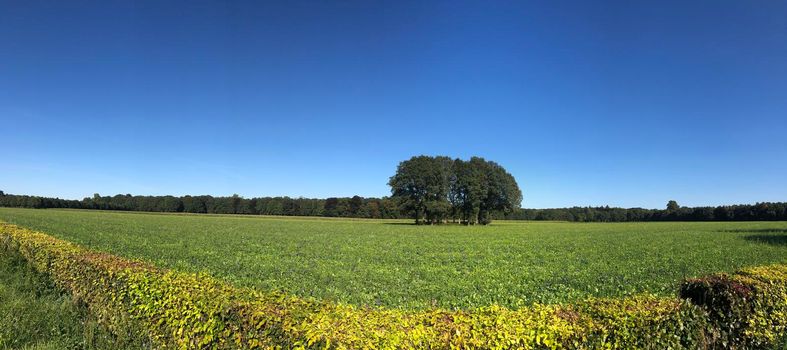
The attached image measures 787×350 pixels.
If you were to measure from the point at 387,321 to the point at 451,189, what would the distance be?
283 feet

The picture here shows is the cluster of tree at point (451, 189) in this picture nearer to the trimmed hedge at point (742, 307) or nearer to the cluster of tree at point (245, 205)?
the cluster of tree at point (245, 205)

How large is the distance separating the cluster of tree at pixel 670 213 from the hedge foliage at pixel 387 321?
9708 cm

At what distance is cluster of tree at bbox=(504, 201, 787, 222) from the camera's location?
4599 inches

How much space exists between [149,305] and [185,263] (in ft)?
47.3

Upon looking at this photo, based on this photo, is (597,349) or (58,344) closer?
(597,349)

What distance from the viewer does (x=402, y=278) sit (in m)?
15.9

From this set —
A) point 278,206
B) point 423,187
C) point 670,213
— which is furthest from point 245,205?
point 670,213

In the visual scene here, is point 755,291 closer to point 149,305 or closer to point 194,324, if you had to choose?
point 194,324

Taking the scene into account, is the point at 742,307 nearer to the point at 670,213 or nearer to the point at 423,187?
the point at 423,187

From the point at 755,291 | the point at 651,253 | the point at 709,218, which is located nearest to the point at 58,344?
the point at 755,291

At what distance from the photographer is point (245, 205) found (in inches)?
6299

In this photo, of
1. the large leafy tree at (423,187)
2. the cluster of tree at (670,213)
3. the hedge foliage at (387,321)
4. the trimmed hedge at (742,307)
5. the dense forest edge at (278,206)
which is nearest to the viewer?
the hedge foliage at (387,321)

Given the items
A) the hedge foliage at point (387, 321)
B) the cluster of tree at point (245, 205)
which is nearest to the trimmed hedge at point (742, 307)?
the hedge foliage at point (387, 321)

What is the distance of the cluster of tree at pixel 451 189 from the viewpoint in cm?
8519
